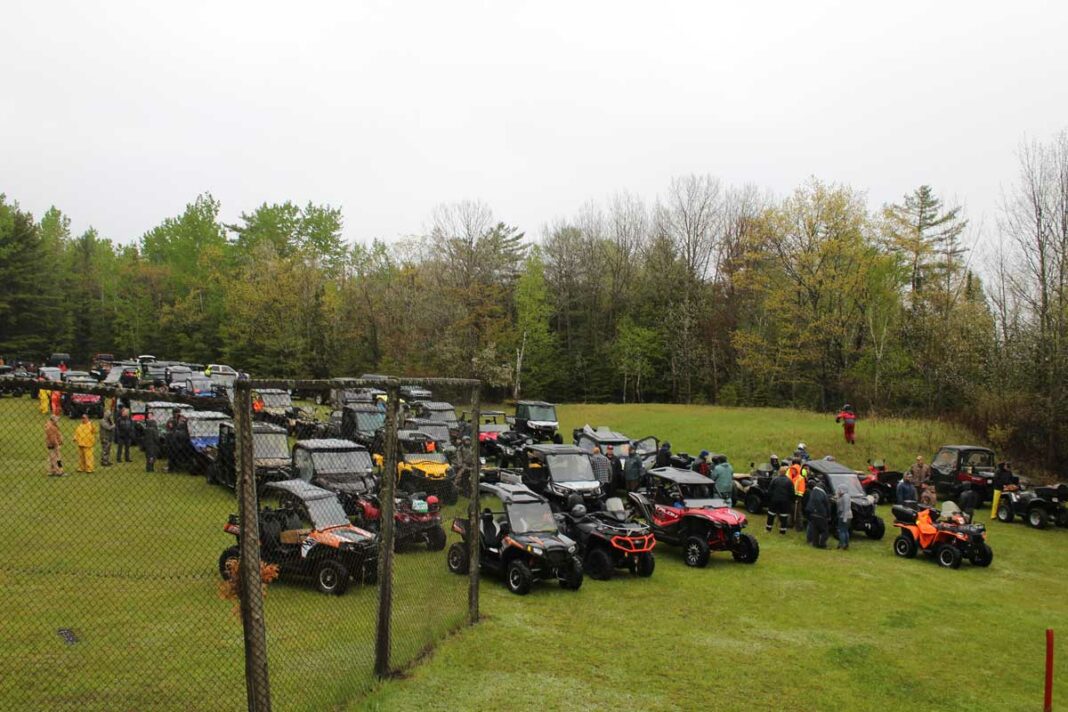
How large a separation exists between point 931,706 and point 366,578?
22.3 ft

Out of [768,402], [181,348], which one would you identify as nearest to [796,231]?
[768,402]

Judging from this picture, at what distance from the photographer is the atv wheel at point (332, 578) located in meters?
9.09

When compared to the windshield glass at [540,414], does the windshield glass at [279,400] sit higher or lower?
higher

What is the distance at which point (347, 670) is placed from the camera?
6.91 meters

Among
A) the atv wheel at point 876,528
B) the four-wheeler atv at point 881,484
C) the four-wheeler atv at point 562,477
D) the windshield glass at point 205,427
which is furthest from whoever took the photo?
the four-wheeler atv at point 881,484

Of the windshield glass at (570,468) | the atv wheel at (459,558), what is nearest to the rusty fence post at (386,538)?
the atv wheel at (459,558)

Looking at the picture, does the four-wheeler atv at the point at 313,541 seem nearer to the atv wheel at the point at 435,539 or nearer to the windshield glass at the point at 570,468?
→ the atv wheel at the point at 435,539

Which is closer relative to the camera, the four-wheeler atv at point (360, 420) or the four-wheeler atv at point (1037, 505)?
the four-wheeler atv at point (1037, 505)

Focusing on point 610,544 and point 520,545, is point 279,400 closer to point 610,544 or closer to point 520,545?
point 520,545

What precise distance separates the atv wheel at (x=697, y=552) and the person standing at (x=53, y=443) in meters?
10.8

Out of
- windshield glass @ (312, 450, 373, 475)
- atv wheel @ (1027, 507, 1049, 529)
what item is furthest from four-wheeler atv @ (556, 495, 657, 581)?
atv wheel @ (1027, 507, 1049, 529)

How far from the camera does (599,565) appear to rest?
12.7 meters

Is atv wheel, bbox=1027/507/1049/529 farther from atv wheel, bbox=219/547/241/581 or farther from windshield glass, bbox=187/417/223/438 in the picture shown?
windshield glass, bbox=187/417/223/438

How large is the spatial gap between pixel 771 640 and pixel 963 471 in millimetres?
14905
